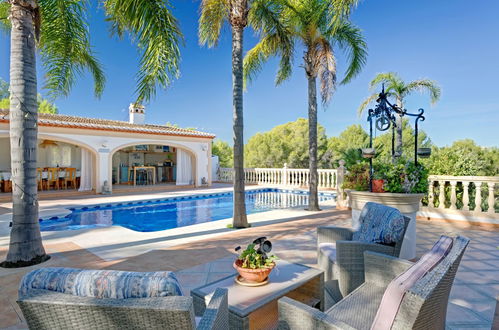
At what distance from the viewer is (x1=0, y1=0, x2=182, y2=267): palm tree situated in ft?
12.5

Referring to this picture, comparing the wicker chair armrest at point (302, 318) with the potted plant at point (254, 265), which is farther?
the potted plant at point (254, 265)

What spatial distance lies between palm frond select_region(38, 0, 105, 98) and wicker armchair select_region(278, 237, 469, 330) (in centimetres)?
597

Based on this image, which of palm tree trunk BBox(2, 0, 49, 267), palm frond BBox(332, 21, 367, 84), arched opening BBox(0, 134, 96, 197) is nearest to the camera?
palm tree trunk BBox(2, 0, 49, 267)

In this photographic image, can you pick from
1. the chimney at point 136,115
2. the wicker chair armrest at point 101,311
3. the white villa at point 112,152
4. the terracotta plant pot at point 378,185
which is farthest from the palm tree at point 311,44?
the chimney at point 136,115

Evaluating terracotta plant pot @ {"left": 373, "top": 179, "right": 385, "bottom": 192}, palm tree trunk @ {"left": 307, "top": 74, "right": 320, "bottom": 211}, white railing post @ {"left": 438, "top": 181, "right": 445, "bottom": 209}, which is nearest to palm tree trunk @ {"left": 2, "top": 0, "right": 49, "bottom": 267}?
terracotta plant pot @ {"left": 373, "top": 179, "right": 385, "bottom": 192}

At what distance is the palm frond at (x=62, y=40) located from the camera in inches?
199

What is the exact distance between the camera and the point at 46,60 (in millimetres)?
5848

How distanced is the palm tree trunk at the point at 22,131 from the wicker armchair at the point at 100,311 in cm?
348

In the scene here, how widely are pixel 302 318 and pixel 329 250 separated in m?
1.69

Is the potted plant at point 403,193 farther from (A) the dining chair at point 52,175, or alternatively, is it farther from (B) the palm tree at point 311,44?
(A) the dining chair at point 52,175

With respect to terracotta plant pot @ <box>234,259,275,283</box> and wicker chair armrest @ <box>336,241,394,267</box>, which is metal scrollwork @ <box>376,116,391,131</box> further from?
terracotta plant pot @ <box>234,259,275,283</box>

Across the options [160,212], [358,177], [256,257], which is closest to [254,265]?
[256,257]

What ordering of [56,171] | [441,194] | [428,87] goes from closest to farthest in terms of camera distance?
[441,194]
[56,171]
[428,87]

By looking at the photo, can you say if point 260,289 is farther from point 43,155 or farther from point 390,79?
point 43,155
